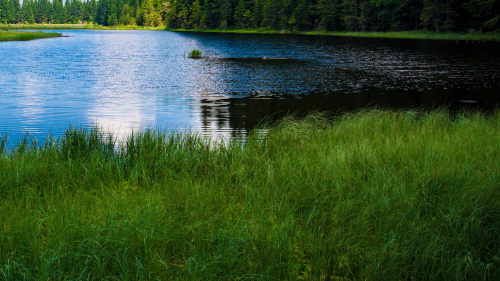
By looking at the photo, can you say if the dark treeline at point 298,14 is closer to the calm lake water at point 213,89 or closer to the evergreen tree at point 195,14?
the evergreen tree at point 195,14

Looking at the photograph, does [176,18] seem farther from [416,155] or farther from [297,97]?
[416,155]

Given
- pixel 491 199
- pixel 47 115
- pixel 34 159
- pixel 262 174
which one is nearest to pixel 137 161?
pixel 34 159

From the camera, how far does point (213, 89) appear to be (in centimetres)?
2070

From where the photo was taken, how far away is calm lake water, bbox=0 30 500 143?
13.7m

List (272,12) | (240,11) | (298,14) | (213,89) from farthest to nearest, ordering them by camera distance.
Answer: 1. (240,11)
2. (272,12)
3. (298,14)
4. (213,89)

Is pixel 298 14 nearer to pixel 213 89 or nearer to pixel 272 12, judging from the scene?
pixel 272 12

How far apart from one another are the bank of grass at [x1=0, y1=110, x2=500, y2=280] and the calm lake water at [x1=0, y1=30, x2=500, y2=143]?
2.93m

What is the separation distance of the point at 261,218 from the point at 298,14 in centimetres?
8891

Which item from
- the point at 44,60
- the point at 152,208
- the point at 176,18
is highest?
the point at 176,18

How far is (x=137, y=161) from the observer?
6.36 m

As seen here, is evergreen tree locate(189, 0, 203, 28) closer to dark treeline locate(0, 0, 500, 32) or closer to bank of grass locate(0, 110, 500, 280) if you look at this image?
dark treeline locate(0, 0, 500, 32)

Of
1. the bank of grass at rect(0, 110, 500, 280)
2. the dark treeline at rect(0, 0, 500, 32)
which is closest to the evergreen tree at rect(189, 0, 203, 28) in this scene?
the dark treeline at rect(0, 0, 500, 32)

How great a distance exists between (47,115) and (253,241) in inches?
499

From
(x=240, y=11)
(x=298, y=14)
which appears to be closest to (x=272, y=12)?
(x=298, y=14)
